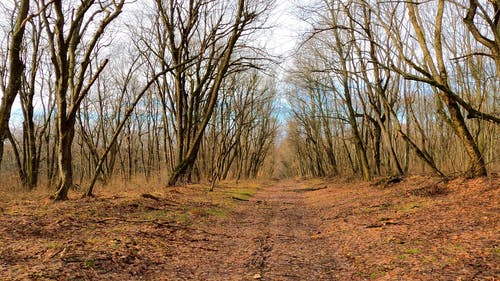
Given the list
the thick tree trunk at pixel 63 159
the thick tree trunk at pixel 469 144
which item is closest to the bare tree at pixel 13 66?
the thick tree trunk at pixel 63 159

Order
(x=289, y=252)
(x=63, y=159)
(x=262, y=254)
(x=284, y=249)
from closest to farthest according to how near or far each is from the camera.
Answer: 1. (x=262, y=254)
2. (x=289, y=252)
3. (x=284, y=249)
4. (x=63, y=159)

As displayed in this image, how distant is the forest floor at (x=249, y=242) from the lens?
172 inches

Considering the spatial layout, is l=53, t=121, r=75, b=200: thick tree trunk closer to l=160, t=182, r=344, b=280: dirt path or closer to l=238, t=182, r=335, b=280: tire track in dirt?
l=160, t=182, r=344, b=280: dirt path

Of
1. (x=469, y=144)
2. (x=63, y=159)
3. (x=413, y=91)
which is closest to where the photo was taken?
(x=63, y=159)

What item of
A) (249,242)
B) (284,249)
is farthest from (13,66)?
(284,249)

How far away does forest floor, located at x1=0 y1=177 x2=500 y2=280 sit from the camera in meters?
4.37

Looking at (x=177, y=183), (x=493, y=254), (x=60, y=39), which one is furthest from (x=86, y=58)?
(x=493, y=254)

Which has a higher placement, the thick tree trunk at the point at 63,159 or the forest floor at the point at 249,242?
the thick tree trunk at the point at 63,159

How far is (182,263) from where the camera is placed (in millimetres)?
5184

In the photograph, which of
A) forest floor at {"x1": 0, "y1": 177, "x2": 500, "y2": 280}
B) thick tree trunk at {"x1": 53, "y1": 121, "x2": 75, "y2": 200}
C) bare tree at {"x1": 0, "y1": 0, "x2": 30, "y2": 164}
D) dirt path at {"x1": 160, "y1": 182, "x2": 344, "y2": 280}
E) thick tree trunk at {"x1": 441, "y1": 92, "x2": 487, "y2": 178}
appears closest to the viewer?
forest floor at {"x1": 0, "y1": 177, "x2": 500, "y2": 280}

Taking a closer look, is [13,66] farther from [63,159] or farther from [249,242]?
[249,242]

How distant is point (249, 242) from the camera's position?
6711 millimetres

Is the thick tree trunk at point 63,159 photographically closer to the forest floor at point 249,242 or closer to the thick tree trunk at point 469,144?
the forest floor at point 249,242

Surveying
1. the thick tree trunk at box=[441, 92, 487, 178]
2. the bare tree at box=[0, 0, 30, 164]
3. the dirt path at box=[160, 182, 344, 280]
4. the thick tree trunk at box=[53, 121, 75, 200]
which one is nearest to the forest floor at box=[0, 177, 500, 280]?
the dirt path at box=[160, 182, 344, 280]
